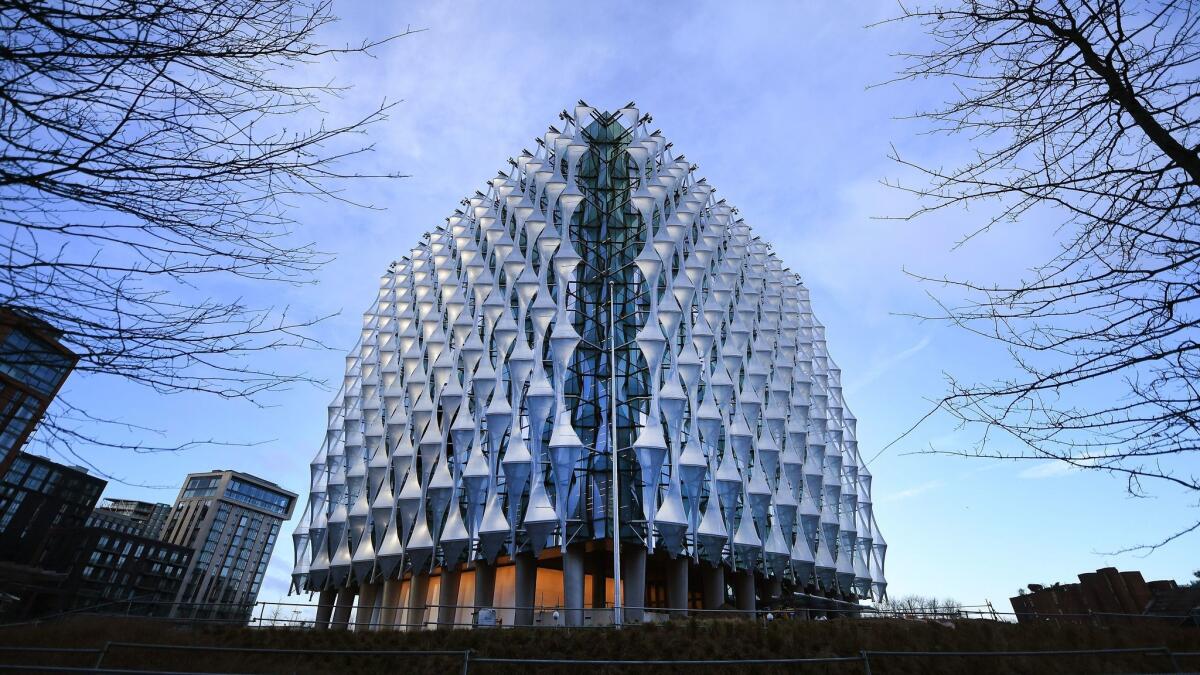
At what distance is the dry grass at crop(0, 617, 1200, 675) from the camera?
42.6ft

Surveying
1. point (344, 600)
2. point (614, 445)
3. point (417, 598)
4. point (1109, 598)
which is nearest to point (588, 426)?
point (614, 445)

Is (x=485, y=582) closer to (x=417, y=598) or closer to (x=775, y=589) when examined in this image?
(x=417, y=598)

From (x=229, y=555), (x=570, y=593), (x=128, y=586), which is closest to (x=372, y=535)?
(x=570, y=593)

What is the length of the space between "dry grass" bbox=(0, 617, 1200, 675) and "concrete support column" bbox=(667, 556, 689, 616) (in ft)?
32.3

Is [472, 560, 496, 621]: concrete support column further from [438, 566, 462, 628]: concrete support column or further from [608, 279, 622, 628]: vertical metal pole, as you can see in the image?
[608, 279, 622, 628]: vertical metal pole

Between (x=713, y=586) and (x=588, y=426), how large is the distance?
890cm

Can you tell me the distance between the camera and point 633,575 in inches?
1035

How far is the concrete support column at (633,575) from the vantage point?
25.7 metres

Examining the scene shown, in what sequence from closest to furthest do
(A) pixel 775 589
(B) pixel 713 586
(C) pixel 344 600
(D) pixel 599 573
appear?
(B) pixel 713 586 → (D) pixel 599 573 → (A) pixel 775 589 → (C) pixel 344 600

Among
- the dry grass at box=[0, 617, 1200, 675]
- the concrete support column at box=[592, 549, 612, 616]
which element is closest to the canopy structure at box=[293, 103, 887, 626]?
the concrete support column at box=[592, 549, 612, 616]

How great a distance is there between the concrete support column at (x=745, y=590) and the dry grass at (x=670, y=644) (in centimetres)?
1244

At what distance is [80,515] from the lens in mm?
83250

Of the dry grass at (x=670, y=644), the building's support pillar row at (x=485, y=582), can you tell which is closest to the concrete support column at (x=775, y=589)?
the building's support pillar row at (x=485, y=582)

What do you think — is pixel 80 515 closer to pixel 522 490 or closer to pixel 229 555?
pixel 229 555
